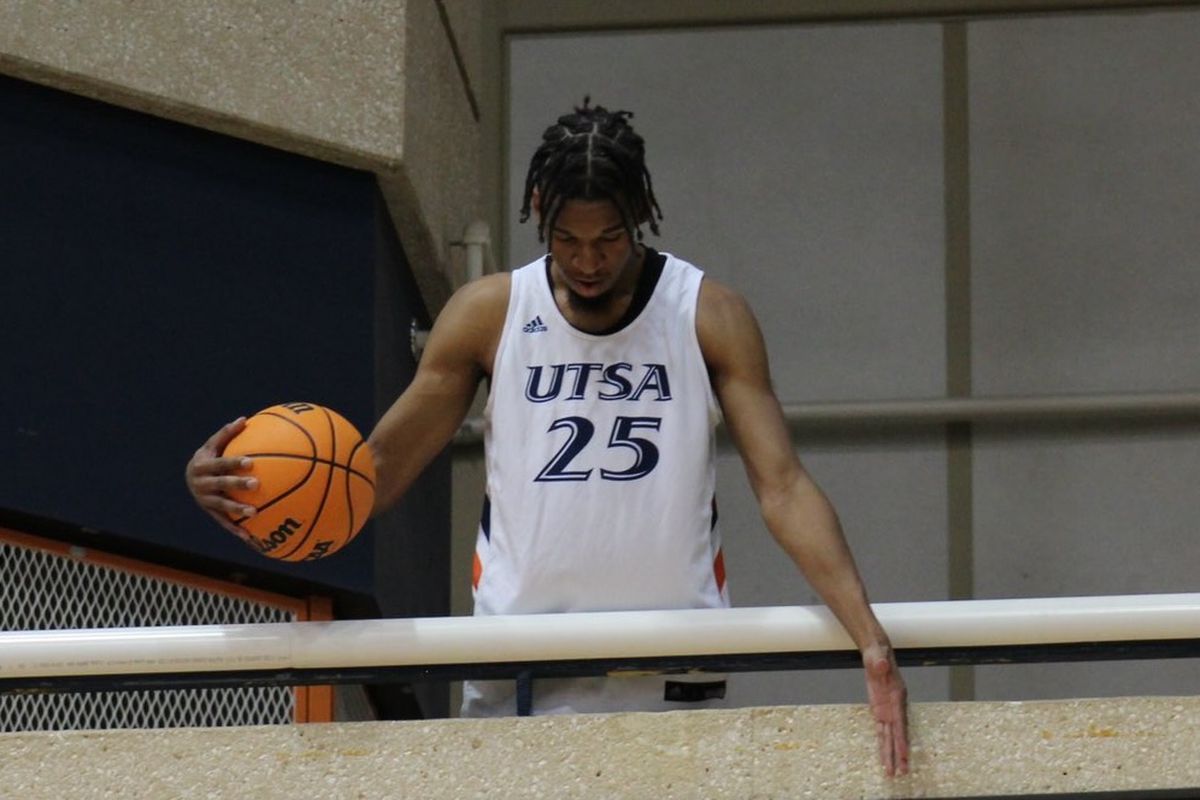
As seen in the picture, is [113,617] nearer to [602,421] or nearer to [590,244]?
[602,421]

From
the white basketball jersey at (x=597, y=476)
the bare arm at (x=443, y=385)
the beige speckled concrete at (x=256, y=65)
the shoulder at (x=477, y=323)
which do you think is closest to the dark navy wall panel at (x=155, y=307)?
the beige speckled concrete at (x=256, y=65)

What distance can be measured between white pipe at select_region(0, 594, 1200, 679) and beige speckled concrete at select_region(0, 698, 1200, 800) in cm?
13

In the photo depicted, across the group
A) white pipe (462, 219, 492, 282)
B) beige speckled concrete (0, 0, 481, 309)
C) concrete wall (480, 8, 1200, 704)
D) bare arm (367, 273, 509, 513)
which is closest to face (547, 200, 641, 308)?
bare arm (367, 273, 509, 513)

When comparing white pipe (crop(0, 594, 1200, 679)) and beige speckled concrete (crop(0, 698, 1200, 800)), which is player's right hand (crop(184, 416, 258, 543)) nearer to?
white pipe (crop(0, 594, 1200, 679))

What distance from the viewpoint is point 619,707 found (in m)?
4.75

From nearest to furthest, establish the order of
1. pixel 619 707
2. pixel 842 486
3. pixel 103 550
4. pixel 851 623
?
1. pixel 851 623
2. pixel 619 707
3. pixel 103 550
4. pixel 842 486

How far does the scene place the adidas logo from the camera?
16.1ft

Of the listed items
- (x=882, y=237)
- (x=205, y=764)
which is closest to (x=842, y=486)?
(x=882, y=237)

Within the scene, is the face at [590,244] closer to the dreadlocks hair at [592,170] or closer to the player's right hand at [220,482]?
the dreadlocks hair at [592,170]

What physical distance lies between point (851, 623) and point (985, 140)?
4.82 metres

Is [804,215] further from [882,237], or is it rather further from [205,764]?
[205,764]

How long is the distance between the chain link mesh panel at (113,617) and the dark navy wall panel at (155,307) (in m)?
0.14

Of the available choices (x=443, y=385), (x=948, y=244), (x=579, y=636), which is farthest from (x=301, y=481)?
(x=948, y=244)

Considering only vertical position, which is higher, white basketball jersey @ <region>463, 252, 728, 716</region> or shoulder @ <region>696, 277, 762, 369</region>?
shoulder @ <region>696, 277, 762, 369</region>
